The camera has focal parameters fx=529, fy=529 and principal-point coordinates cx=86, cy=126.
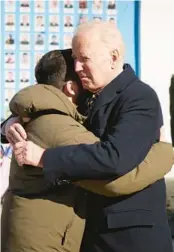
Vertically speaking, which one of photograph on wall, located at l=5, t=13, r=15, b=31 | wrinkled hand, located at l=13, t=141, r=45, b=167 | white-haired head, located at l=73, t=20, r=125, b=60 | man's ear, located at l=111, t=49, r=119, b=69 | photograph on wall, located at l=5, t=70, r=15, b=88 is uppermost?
white-haired head, located at l=73, t=20, r=125, b=60

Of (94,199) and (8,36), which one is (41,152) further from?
(8,36)

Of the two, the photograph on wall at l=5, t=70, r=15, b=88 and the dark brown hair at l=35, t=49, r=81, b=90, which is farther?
the photograph on wall at l=5, t=70, r=15, b=88

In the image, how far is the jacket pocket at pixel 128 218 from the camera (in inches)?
63.2

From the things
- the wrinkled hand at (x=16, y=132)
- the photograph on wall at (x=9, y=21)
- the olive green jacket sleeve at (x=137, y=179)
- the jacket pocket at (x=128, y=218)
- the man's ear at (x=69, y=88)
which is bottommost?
the jacket pocket at (x=128, y=218)

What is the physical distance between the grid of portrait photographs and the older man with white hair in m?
3.39

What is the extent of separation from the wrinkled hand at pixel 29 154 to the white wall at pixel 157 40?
11.7ft

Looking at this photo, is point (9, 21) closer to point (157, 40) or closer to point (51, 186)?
point (157, 40)

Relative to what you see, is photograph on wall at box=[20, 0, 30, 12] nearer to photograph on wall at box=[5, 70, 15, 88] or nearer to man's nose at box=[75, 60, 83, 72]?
photograph on wall at box=[5, 70, 15, 88]

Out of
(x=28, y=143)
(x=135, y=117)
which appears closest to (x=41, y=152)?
(x=28, y=143)

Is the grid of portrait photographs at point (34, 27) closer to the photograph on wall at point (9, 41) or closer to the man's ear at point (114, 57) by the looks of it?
the photograph on wall at point (9, 41)

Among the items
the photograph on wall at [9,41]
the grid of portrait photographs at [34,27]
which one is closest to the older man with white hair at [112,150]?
the grid of portrait photographs at [34,27]

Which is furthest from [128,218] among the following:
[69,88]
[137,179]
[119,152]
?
[69,88]

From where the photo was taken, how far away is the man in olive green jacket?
1.57 meters

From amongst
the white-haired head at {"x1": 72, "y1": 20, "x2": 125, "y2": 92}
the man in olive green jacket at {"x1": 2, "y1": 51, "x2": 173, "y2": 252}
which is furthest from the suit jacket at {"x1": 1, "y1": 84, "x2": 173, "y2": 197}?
the white-haired head at {"x1": 72, "y1": 20, "x2": 125, "y2": 92}
